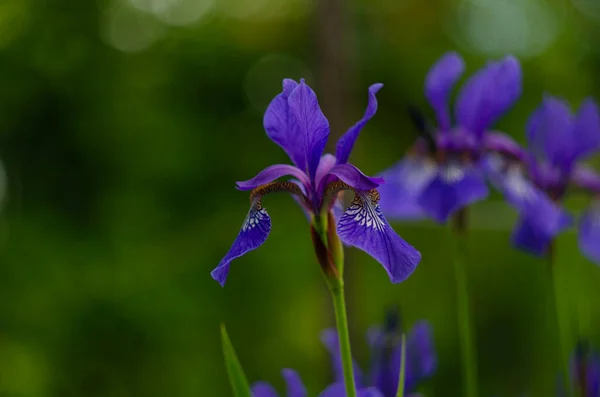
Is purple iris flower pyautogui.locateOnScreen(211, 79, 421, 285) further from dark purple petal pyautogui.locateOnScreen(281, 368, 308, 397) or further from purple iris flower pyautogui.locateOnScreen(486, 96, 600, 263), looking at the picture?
purple iris flower pyautogui.locateOnScreen(486, 96, 600, 263)

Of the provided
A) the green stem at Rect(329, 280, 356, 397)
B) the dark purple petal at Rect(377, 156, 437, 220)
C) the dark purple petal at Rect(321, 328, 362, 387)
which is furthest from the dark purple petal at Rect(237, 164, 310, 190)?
the dark purple petal at Rect(377, 156, 437, 220)

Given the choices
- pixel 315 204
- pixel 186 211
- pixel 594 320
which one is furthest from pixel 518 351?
pixel 315 204

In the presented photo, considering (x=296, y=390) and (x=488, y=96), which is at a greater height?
(x=488, y=96)

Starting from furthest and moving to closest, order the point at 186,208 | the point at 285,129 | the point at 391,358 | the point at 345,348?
the point at 186,208 → the point at 391,358 → the point at 285,129 → the point at 345,348

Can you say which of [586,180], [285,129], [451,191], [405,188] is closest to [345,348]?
[285,129]

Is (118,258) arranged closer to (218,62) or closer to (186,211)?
(186,211)

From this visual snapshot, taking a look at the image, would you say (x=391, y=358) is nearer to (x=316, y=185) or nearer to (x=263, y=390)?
(x=263, y=390)
